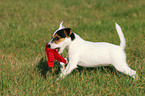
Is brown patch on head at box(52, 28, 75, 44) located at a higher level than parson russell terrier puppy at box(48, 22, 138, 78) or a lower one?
higher

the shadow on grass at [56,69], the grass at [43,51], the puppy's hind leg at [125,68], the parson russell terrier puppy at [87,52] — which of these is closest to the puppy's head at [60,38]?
the parson russell terrier puppy at [87,52]

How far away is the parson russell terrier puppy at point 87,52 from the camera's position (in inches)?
134

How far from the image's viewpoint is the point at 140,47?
4930 millimetres

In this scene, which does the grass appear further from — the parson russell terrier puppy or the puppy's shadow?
the parson russell terrier puppy

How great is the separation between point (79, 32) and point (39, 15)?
2766mm

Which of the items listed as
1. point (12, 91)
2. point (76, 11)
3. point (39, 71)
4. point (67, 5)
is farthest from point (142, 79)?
point (67, 5)

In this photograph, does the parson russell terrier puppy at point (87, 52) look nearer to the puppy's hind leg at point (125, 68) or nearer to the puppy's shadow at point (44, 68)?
the puppy's hind leg at point (125, 68)

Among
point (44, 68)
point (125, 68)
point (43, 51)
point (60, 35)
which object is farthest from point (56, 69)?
point (125, 68)

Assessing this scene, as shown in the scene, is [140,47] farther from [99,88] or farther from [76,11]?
[76,11]

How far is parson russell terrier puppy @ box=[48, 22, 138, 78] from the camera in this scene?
11.2 feet

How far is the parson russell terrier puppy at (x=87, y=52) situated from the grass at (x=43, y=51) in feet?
0.84

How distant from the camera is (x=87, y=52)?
3.59 metres

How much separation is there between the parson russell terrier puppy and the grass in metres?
0.26

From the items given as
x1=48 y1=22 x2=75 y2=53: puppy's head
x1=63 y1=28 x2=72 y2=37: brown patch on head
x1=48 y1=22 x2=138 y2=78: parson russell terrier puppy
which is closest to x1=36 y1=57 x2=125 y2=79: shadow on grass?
x1=48 y1=22 x2=138 y2=78: parson russell terrier puppy
